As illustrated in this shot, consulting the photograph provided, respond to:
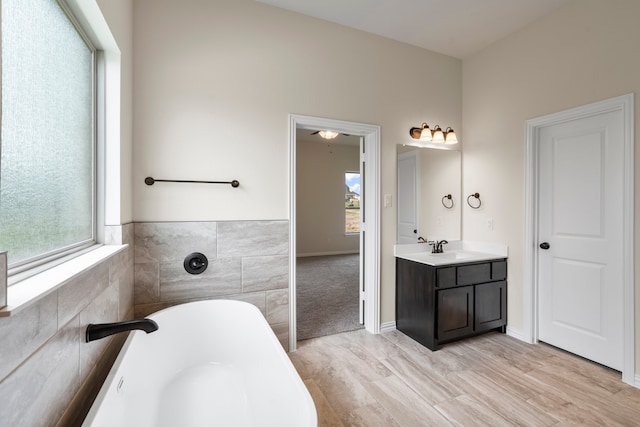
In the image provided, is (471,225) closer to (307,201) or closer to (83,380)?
(83,380)

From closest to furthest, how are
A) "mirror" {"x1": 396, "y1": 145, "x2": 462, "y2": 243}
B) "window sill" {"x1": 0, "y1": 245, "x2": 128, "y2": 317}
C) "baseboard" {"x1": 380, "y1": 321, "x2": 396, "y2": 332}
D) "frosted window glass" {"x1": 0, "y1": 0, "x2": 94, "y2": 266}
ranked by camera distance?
"window sill" {"x1": 0, "y1": 245, "x2": 128, "y2": 317} → "frosted window glass" {"x1": 0, "y1": 0, "x2": 94, "y2": 266} → "baseboard" {"x1": 380, "y1": 321, "x2": 396, "y2": 332} → "mirror" {"x1": 396, "y1": 145, "x2": 462, "y2": 243}

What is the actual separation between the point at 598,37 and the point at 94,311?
12.3 ft

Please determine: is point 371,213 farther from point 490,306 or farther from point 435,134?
point 490,306

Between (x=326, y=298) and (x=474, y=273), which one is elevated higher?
(x=474, y=273)

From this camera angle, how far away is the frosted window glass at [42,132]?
0.93 metres

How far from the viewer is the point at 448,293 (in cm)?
263

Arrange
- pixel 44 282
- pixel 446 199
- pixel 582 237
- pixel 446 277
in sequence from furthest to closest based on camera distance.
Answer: pixel 446 199
pixel 446 277
pixel 582 237
pixel 44 282

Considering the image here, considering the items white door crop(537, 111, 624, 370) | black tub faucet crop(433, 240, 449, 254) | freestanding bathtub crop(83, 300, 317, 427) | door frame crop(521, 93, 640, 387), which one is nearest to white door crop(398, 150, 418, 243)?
black tub faucet crop(433, 240, 449, 254)

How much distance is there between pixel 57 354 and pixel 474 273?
2.95 metres

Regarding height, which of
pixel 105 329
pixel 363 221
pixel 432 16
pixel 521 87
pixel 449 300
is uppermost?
pixel 432 16

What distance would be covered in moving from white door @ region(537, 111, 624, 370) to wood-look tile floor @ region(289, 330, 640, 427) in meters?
0.24

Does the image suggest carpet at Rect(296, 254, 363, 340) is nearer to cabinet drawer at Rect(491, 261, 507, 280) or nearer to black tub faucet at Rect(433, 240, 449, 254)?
black tub faucet at Rect(433, 240, 449, 254)

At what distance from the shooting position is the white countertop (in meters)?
2.87

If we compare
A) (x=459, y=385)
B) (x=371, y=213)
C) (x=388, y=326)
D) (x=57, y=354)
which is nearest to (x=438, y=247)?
(x=371, y=213)
